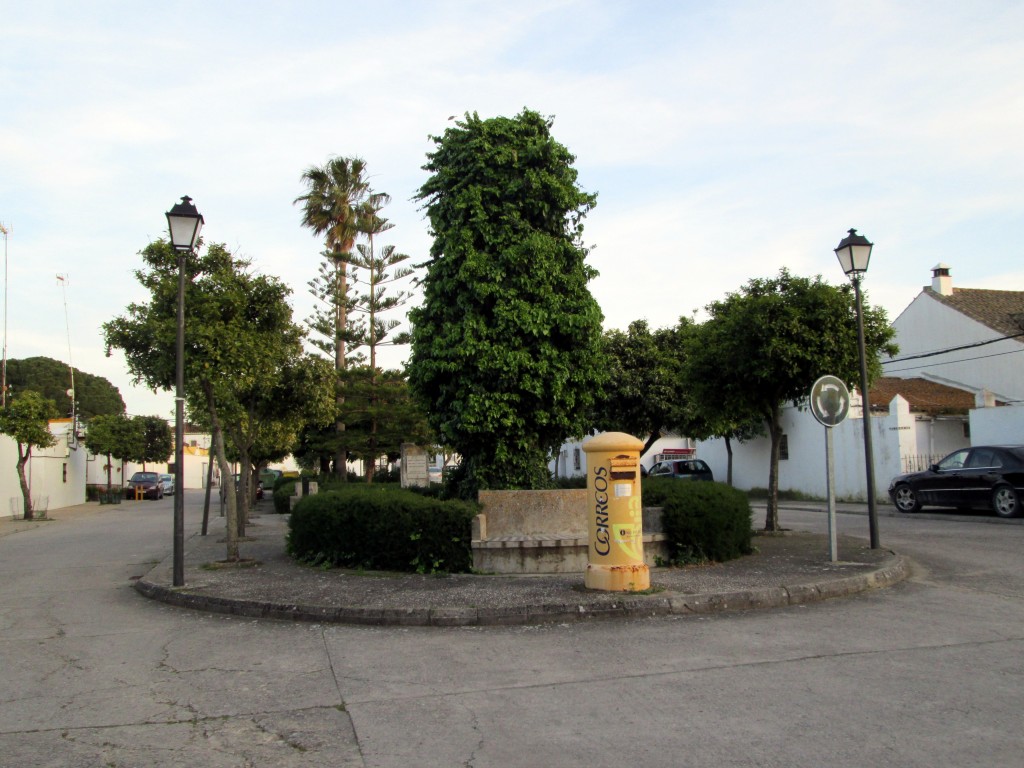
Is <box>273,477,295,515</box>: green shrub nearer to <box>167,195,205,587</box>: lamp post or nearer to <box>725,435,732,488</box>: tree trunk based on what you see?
<box>725,435,732,488</box>: tree trunk

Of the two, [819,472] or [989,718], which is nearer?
[989,718]

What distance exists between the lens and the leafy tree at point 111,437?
4575cm

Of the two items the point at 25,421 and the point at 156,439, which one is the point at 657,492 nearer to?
the point at 25,421

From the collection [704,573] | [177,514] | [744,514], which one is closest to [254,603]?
[177,514]

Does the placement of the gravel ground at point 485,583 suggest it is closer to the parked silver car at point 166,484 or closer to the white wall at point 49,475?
the white wall at point 49,475

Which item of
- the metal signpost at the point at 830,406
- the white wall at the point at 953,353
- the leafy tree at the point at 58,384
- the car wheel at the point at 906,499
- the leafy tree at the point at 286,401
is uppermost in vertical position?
the leafy tree at the point at 58,384

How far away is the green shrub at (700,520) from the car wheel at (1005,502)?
387 inches

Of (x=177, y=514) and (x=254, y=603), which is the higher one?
(x=177, y=514)

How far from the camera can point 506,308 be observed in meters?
12.2

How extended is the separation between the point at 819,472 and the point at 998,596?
810 inches

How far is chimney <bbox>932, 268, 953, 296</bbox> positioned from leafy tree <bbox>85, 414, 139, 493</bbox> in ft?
140

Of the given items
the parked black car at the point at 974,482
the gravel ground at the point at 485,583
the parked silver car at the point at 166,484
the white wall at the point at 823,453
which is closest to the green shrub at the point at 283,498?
the gravel ground at the point at 485,583

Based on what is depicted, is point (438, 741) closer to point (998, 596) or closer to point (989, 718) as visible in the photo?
point (989, 718)

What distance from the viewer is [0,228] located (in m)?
41.4
